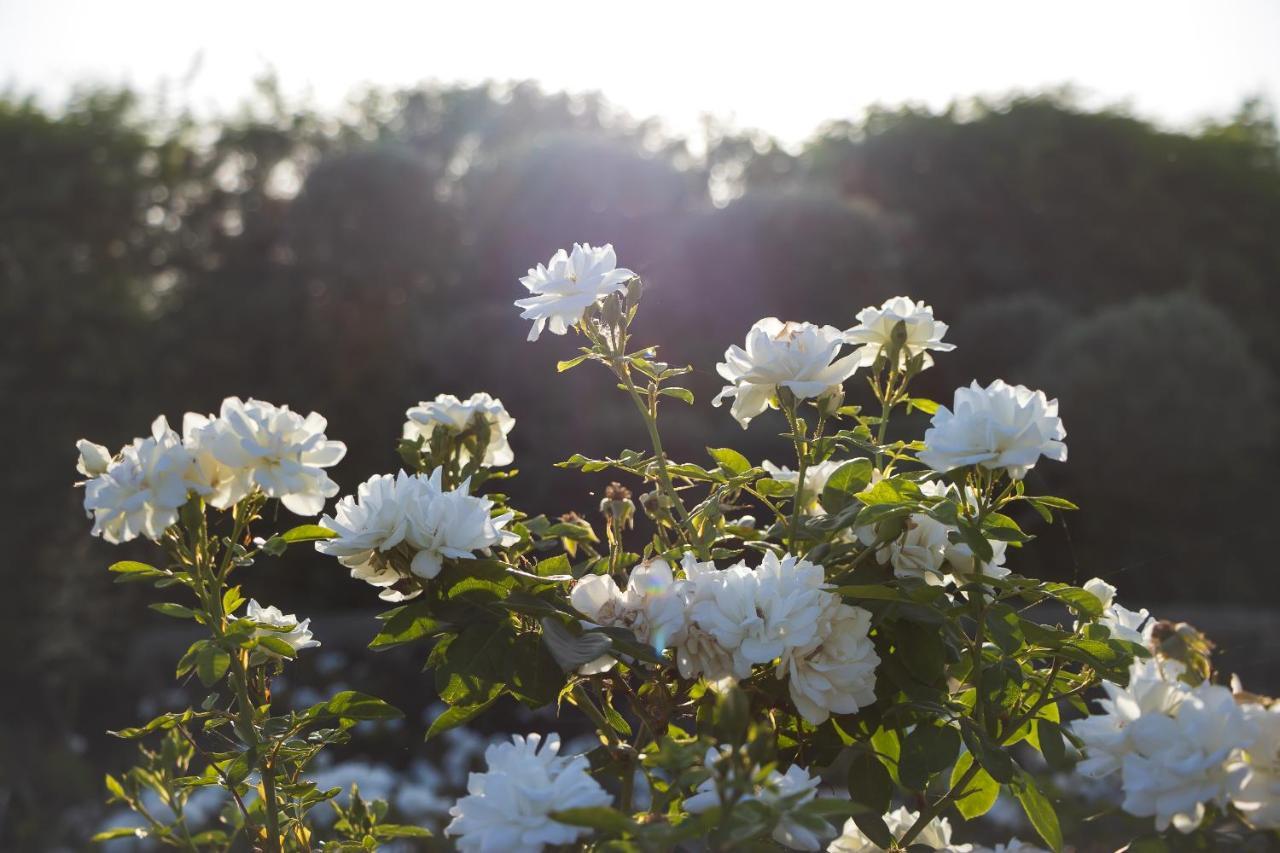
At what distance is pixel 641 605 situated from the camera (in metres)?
1.02

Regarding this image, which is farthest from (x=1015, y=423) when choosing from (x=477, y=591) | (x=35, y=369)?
(x=35, y=369)

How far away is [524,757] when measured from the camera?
0.85 m

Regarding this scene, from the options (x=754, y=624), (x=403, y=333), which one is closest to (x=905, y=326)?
(x=754, y=624)

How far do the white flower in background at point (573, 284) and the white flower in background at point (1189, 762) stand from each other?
2.03 ft

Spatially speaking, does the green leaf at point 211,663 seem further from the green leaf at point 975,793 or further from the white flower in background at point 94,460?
the green leaf at point 975,793

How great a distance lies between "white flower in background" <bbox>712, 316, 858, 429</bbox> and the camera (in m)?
1.09

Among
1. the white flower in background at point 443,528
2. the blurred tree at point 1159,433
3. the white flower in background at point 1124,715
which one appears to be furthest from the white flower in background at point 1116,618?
the blurred tree at point 1159,433

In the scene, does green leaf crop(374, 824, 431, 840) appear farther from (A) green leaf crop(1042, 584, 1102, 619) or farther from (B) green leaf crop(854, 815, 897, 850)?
(A) green leaf crop(1042, 584, 1102, 619)

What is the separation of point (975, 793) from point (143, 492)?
847 millimetres

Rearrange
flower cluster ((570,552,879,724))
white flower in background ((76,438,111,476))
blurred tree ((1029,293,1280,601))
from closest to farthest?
flower cluster ((570,552,879,724))
white flower in background ((76,438,111,476))
blurred tree ((1029,293,1280,601))

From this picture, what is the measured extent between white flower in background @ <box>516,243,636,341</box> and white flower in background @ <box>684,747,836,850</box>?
466 mm

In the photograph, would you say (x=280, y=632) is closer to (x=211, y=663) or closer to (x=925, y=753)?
(x=211, y=663)

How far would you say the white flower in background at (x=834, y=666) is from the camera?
990 millimetres

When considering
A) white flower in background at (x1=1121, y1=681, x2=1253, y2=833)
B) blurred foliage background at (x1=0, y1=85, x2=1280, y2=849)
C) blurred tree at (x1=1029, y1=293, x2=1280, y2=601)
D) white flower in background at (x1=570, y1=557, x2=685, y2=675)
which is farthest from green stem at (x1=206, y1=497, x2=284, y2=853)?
blurred tree at (x1=1029, y1=293, x2=1280, y2=601)
